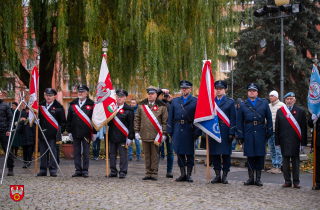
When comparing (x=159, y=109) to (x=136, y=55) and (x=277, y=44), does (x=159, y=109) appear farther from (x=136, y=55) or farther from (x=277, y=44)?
(x=277, y=44)

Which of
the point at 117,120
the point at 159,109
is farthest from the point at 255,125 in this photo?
the point at 117,120

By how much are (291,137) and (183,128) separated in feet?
7.33

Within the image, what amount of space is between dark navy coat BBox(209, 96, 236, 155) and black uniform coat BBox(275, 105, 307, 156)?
3.14 ft

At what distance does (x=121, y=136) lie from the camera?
29.0 ft

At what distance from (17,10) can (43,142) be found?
5444 mm

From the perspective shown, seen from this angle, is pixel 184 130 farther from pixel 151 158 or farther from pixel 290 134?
pixel 290 134

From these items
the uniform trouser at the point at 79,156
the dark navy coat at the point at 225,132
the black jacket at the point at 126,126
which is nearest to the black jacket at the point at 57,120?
the uniform trouser at the point at 79,156

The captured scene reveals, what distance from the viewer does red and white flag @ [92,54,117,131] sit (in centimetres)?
888

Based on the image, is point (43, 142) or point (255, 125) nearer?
point (255, 125)

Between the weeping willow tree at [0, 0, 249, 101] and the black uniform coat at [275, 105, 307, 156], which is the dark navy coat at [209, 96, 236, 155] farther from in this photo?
the weeping willow tree at [0, 0, 249, 101]

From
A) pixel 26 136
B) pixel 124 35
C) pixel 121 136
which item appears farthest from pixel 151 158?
pixel 124 35

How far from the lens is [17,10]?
40.5 feet

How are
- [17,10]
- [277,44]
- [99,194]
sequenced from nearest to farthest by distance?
1. [99,194]
2. [17,10]
3. [277,44]

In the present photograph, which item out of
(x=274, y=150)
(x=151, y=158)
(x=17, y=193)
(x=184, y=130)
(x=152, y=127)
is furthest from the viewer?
(x=274, y=150)
